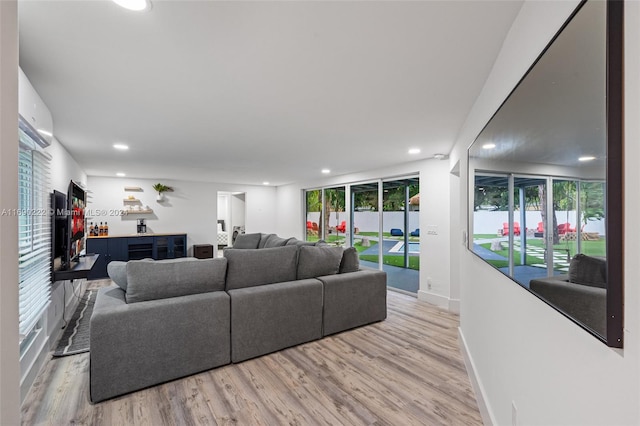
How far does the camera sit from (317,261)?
11.6 ft

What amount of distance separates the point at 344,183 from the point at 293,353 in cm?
434

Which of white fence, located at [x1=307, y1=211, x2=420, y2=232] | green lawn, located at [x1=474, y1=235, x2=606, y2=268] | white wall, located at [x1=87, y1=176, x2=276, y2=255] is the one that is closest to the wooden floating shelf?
white wall, located at [x1=87, y1=176, x2=276, y2=255]

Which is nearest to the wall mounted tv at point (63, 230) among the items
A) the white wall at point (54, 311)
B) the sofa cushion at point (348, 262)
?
the white wall at point (54, 311)

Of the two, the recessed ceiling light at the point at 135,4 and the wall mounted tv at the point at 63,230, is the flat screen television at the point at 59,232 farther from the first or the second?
the recessed ceiling light at the point at 135,4

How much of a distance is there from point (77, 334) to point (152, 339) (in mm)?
1814

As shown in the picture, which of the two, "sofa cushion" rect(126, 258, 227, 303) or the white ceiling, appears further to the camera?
"sofa cushion" rect(126, 258, 227, 303)

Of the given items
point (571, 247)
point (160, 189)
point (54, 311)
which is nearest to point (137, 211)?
point (160, 189)

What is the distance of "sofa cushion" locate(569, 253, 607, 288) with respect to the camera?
69 centimetres

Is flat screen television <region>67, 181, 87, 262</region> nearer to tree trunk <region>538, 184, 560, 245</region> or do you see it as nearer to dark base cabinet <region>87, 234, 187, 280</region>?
dark base cabinet <region>87, 234, 187, 280</region>

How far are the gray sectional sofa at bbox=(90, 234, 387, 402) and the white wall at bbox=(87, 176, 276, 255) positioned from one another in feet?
17.3

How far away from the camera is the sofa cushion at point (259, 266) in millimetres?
2943

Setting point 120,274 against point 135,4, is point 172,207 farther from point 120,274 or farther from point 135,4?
point 135,4

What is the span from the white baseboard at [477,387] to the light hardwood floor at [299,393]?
0.06 meters

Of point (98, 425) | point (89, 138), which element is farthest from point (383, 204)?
point (98, 425)
